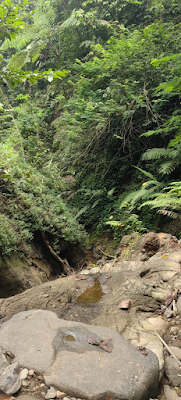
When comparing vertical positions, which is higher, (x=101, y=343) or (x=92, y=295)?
(x=101, y=343)

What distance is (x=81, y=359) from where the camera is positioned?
6.05ft

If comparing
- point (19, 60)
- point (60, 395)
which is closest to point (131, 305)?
point (60, 395)

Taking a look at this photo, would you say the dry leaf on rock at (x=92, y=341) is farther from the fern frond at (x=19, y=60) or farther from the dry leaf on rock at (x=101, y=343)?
the fern frond at (x=19, y=60)

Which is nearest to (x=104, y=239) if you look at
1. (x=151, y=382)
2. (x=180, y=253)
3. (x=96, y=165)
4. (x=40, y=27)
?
(x=96, y=165)

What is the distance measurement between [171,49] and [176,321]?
7799mm

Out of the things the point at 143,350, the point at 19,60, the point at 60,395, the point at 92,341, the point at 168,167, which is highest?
the point at 19,60

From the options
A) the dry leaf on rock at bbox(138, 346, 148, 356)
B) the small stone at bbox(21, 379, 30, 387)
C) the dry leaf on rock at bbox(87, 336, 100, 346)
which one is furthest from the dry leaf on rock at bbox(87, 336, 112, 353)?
the small stone at bbox(21, 379, 30, 387)

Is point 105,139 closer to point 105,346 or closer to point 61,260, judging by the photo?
point 61,260

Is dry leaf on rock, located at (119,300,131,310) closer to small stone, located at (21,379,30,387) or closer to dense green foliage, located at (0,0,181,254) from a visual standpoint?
small stone, located at (21,379,30,387)

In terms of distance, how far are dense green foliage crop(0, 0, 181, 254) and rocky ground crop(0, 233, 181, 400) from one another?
1.41 meters

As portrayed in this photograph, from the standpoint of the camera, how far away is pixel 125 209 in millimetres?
7219

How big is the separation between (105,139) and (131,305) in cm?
601

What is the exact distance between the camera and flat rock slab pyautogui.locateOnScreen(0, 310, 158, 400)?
5.32 feet

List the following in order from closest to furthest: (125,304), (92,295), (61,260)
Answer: (125,304), (92,295), (61,260)
